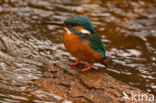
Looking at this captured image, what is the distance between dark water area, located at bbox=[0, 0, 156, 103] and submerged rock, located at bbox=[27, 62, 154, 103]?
1.17ft

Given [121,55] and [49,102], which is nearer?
[49,102]

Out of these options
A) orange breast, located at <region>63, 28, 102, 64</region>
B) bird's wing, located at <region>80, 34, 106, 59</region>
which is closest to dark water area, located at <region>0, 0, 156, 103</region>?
orange breast, located at <region>63, 28, 102, 64</region>

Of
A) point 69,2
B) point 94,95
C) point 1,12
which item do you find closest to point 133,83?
point 94,95

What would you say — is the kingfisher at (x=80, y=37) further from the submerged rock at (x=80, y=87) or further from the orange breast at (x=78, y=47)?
the submerged rock at (x=80, y=87)

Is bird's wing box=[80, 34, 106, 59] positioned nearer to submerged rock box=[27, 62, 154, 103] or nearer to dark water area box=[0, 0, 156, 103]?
submerged rock box=[27, 62, 154, 103]

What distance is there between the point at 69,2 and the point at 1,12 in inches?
114

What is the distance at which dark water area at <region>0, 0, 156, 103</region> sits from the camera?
6109mm

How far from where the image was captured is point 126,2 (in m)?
11.8

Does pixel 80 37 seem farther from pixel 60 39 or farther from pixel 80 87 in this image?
pixel 60 39

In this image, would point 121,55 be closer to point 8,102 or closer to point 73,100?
point 73,100

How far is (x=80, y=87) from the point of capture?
5.07 m

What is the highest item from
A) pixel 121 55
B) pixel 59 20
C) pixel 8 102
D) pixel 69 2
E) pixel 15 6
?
pixel 69 2

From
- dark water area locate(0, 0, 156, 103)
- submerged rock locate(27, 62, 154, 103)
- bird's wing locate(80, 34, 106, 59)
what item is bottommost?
submerged rock locate(27, 62, 154, 103)

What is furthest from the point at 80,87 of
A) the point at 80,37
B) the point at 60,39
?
the point at 60,39
